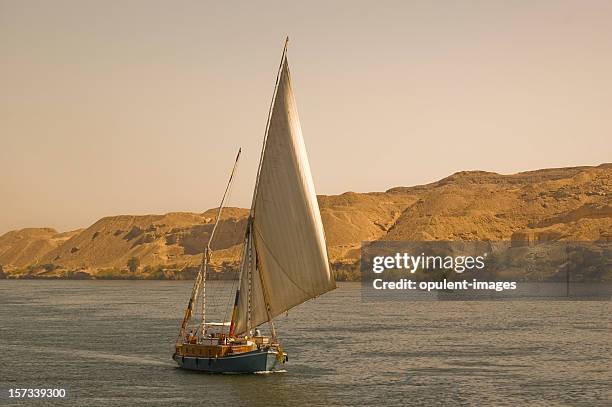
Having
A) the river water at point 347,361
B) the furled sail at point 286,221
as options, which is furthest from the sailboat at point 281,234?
the river water at point 347,361

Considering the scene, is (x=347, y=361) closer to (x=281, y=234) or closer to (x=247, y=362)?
(x=247, y=362)

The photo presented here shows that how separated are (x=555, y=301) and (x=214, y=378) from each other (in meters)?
89.5

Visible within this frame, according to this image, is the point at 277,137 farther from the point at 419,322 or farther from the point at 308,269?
the point at 419,322

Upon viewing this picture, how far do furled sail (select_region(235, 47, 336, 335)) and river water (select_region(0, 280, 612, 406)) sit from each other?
516 cm

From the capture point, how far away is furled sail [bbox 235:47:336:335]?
161 ft

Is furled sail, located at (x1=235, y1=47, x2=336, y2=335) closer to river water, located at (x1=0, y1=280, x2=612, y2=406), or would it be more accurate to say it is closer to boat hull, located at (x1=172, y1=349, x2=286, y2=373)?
boat hull, located at (x1=172, y1=349, x2=286, y2=373)

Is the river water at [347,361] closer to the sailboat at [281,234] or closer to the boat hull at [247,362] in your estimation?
the boat hull at [247,362]

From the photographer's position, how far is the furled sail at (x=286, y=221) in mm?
49156

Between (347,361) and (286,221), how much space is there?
15.9m

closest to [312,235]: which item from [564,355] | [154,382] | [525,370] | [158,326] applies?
[154,382]

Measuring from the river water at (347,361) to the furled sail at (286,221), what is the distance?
5.16 m

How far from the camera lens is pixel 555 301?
134 meters

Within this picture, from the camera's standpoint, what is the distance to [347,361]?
205 ft

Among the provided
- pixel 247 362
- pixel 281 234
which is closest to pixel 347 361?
pixel 247 362
